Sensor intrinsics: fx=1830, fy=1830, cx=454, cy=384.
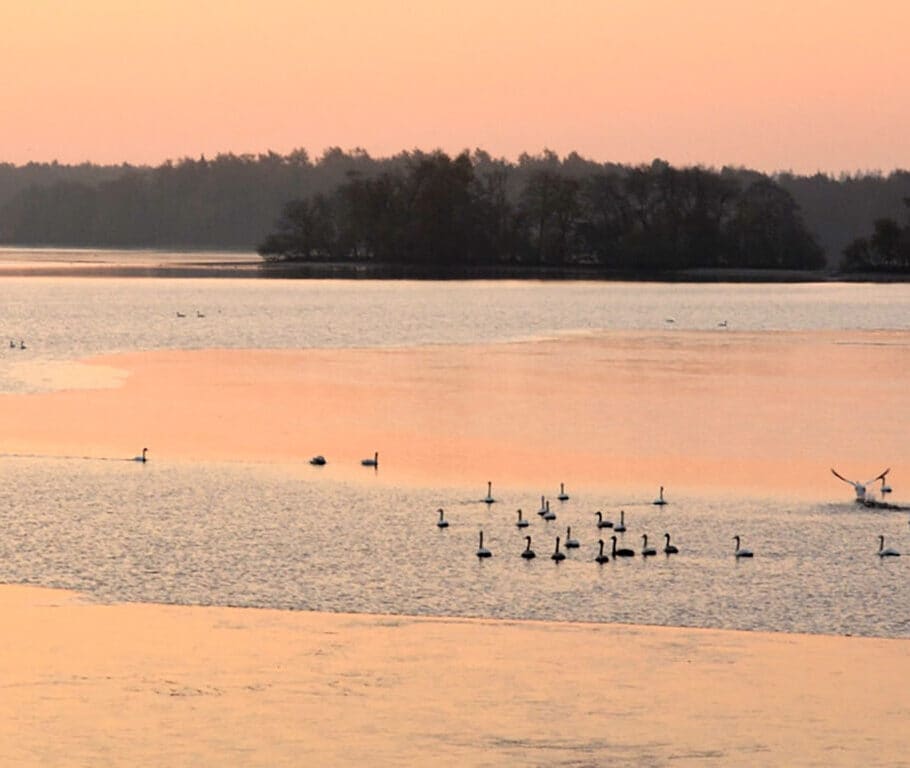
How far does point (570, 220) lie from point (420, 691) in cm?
14740

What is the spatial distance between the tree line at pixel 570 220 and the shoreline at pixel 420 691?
470ft

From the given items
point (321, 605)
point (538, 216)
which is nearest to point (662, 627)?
point (321, 605)

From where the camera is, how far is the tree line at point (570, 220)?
16075cm

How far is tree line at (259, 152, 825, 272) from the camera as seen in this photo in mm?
160750

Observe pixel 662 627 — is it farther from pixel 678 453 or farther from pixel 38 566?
pixel 678 453

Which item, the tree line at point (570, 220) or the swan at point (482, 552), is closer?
the swan at point (482, 552)

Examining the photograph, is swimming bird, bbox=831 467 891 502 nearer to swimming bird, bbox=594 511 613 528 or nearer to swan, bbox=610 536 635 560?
swimming bird, bbox=594 511 613 528

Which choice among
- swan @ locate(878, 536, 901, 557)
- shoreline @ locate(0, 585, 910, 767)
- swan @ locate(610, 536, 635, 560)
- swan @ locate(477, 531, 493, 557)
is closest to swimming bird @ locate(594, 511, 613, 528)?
swan @ locate(610, 536, 635, 560)

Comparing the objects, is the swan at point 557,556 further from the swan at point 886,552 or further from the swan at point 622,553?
the swan at point 886,552

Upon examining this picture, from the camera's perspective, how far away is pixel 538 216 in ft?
529

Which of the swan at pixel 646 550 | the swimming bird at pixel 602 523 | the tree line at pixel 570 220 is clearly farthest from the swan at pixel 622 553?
the tree line at pixel 570 220

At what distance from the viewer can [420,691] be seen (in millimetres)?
14812

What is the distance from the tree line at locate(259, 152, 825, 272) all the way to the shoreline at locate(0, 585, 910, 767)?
143 metres

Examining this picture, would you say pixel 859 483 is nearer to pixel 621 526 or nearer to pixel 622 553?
pixel 621 526
